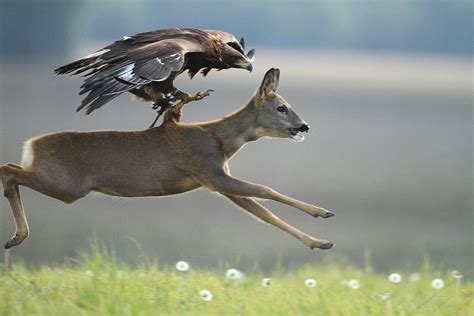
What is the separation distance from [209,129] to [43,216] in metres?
8.12

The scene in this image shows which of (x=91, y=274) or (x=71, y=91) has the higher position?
(x=71, y=91)

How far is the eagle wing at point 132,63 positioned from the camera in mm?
7578

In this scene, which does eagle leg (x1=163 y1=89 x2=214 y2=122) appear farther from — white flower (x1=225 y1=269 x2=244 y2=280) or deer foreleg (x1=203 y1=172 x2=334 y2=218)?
white flower (x1=225 y1=269 x2=244 y2=280)

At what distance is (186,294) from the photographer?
768 cm

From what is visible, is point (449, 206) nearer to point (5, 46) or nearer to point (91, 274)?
point (91, 274)

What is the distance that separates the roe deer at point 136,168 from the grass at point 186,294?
0.39m

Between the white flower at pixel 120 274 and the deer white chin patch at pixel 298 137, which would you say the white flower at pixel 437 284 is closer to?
the deer white chin patch at pixel 298 137

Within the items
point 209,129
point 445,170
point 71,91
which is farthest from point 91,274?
point 71,91

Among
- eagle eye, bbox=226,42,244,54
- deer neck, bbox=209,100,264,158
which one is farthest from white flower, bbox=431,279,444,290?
eagle eye, bbox=226,42,244,54

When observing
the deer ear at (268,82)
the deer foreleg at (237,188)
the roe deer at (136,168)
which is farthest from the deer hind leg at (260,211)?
the deer ear at (268,82)

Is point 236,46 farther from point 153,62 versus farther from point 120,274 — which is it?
point 120,274

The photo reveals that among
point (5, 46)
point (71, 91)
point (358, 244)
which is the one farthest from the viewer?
point (5, 46)

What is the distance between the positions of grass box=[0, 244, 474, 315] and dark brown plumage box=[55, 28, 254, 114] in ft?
3.30

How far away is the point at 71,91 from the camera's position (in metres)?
36.9
